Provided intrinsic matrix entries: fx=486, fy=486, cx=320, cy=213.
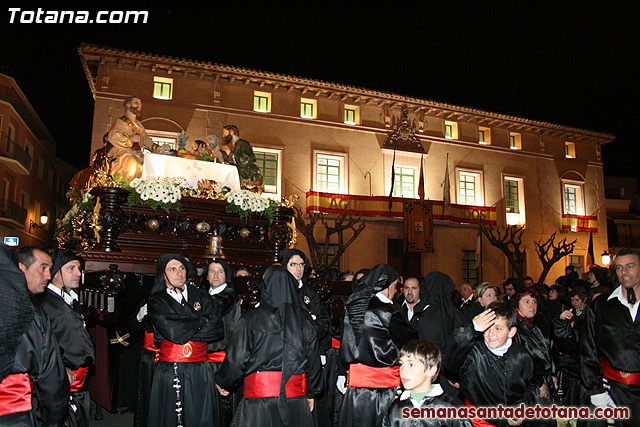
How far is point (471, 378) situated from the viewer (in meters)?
4.09

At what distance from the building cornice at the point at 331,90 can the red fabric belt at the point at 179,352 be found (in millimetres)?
19314

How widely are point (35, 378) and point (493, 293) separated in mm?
5179

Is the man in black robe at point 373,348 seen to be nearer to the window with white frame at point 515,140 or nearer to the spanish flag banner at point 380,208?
the spanish flag banner at point 380,208

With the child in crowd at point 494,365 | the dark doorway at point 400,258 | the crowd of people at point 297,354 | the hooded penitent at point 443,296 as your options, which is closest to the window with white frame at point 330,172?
the dark doorway at point 400,258

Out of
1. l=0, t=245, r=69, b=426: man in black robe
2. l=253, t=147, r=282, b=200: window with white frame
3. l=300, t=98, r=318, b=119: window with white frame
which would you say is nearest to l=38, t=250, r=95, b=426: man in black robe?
l=0, t=245, r=69, b=426: man in black robe

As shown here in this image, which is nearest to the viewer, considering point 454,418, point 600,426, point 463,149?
point 454,418

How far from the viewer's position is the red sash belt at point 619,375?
4.75 metres

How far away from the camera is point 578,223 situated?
1169 inches

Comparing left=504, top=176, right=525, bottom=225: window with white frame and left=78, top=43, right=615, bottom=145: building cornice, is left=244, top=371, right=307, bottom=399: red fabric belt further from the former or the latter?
left=504, top=176, right=525, bottom=225: window with white frame

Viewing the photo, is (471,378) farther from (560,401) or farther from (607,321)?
(560,401)

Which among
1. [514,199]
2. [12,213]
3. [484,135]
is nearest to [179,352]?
[484,135]

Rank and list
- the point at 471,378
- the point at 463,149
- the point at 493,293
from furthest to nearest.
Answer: the point at 463,149 < the point at 493,293 < the point at 471,378

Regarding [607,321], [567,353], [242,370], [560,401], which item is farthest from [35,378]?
[560,401]

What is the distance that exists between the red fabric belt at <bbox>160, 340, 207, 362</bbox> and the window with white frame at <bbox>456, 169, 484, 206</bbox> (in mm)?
24309
